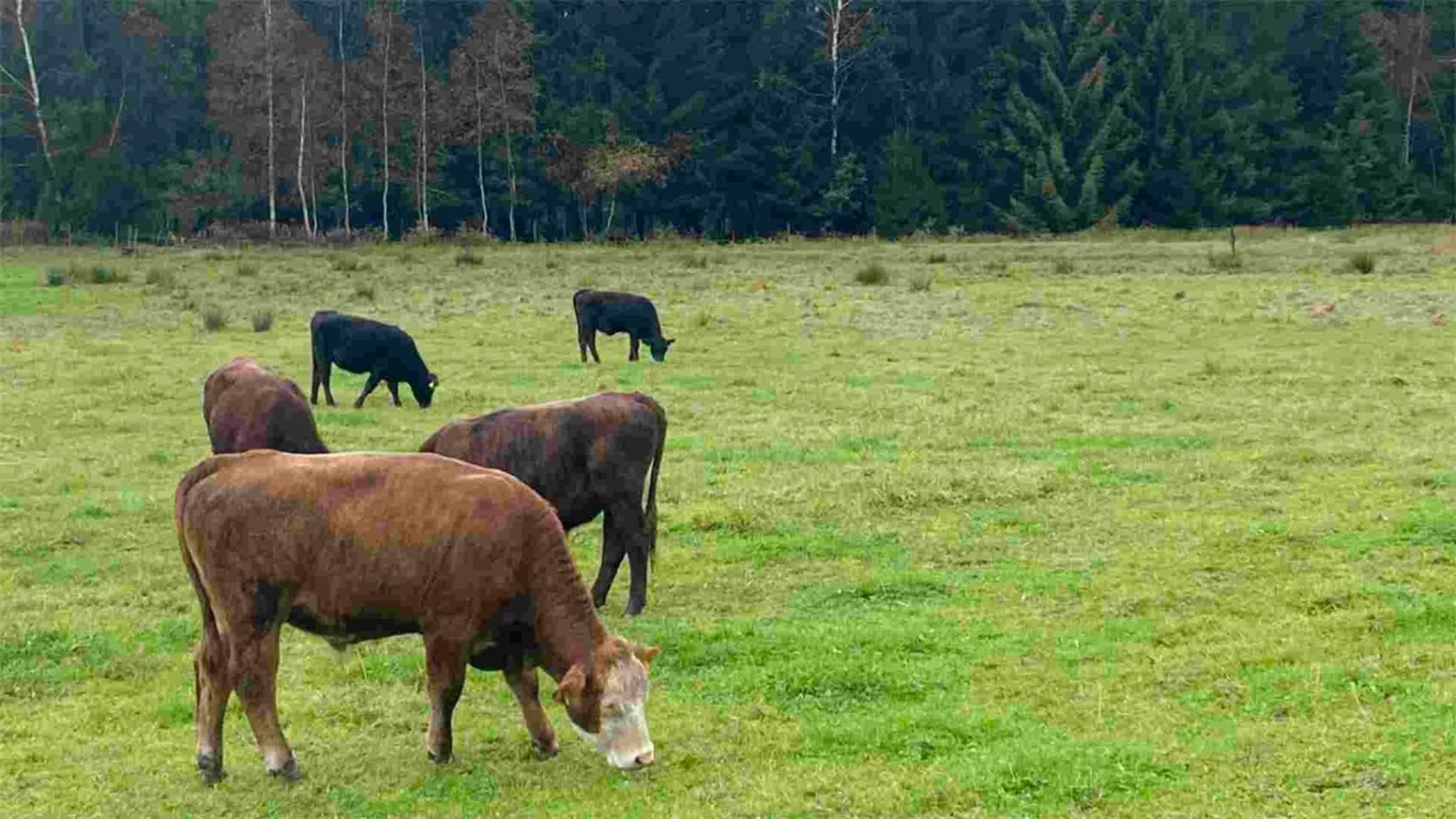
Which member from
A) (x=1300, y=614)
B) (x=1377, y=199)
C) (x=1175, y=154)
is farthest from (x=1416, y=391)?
(x=1377, y=199)

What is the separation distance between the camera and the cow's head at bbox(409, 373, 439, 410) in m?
19.1

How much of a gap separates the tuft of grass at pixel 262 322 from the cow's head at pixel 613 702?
2082 centimetres

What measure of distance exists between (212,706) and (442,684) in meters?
1.04

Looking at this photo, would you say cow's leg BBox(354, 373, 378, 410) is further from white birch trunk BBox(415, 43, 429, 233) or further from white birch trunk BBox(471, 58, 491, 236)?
white birch trunk BBox(471, 58, 491, 236)

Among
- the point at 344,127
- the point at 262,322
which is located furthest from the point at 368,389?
the point at 344,127

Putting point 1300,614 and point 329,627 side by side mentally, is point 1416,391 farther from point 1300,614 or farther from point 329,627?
point 329,627

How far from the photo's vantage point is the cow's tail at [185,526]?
7165 mm

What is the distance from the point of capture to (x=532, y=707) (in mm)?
7379

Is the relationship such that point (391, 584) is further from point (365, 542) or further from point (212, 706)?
point (212, 706)

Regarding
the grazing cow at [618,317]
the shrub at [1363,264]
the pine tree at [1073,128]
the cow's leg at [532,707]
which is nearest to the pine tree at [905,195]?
the pine tree at [1073,128]

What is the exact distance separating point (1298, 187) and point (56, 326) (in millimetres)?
49191

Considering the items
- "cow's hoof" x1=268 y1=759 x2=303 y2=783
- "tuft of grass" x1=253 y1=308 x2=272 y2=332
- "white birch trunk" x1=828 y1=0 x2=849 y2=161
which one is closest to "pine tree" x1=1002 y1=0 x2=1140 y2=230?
"white birch trunk" x1=828 y1=0 x2=849 y2=161

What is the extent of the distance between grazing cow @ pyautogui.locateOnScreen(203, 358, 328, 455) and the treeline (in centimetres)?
4379

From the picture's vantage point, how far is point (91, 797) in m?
7.07
